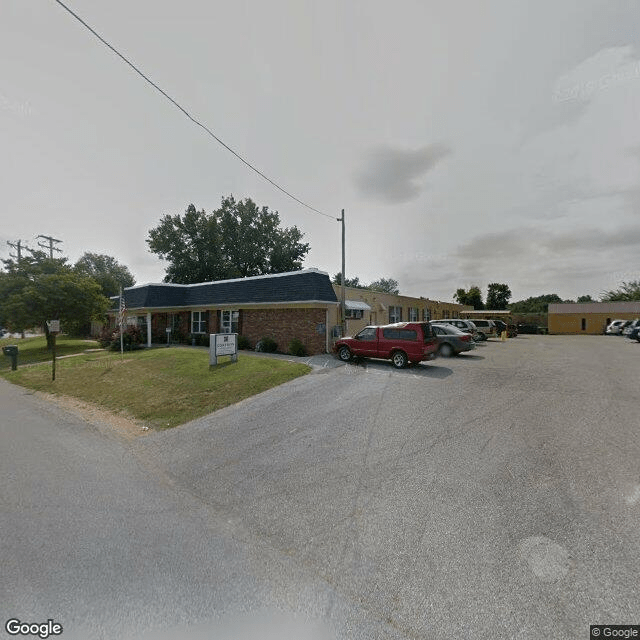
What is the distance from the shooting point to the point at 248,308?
18.6 meters

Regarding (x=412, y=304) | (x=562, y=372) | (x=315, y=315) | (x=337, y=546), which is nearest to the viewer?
(x=337, y=546)

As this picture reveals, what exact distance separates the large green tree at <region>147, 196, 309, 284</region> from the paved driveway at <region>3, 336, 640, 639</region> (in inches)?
1283

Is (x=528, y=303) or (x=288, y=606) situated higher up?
(x=528, y=303)

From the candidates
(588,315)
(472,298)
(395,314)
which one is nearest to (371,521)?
(395,314)

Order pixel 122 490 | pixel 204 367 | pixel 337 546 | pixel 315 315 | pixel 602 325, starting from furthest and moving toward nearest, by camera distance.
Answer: pixel 602 325 → pixel 315 315 → pixel 204 367 → pixel 122 490 → pixel 337 546

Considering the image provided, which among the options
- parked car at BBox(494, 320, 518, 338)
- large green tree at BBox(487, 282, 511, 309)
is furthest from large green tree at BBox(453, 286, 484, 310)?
parked car at BBox(494, 320, 518, 338)

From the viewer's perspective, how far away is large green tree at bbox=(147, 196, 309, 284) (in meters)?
37.4

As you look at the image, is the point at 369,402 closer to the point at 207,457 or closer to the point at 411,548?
the point at 207,457

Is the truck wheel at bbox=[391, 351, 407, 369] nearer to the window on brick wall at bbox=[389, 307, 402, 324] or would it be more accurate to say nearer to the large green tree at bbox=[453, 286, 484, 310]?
the window on brick wall at bbox=[389, 307, 402, 324]

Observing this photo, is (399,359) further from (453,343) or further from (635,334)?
(635,334)

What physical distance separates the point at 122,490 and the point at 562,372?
13.5 metres

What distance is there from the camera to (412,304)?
2709cm

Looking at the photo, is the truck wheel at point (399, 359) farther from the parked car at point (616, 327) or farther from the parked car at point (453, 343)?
the parked car at point (616, 327)

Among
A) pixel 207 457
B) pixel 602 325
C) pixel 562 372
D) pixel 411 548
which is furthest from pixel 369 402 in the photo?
pixel 602 325
